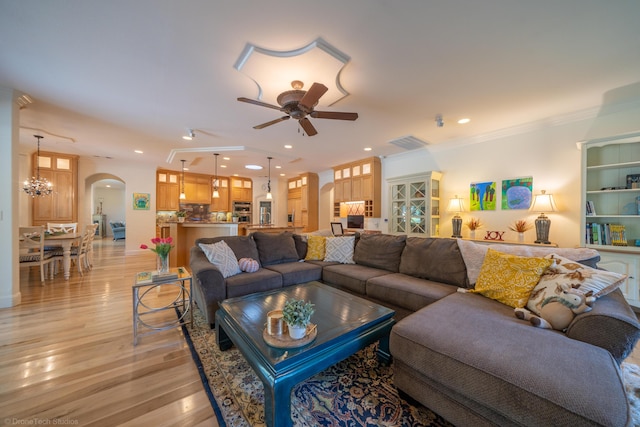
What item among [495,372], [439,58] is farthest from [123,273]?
[439,58]

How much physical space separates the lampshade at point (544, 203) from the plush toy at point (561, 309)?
2.37 m

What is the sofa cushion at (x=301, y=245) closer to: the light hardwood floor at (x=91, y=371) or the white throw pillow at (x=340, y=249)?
the white throw pillow at (x=340, y=249)

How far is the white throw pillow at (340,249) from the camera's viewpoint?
11.2 ft

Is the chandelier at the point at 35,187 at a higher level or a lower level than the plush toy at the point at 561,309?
higher

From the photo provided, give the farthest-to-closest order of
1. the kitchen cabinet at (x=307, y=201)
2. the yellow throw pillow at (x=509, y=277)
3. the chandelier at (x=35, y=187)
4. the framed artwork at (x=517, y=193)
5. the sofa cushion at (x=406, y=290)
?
the kitchen cabinet at (x=307, y=201) < the chandelier at (x=35, y=187) < the framed artwork at (x=517, y=193) < the sofa cushion at (x=406, y=290) < the yellow throw pillow at (x=509, y=277)

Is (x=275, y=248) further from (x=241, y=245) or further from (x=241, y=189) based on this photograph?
(x=241, y=189)

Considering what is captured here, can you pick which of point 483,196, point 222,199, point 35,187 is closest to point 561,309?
point 483,196

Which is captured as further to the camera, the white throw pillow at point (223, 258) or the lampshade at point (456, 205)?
the lampshade at point (456, 205)

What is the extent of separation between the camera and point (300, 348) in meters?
1.34

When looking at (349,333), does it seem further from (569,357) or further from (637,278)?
(637,278)

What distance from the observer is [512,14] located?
1.60 m

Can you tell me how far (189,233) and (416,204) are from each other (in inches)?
187

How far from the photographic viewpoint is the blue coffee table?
119 centimetres

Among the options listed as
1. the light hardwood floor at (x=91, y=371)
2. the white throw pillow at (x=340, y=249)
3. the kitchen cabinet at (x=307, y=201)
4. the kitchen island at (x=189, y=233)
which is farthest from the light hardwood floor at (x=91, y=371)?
the kitchen cabinet at (x=307, y=201)
